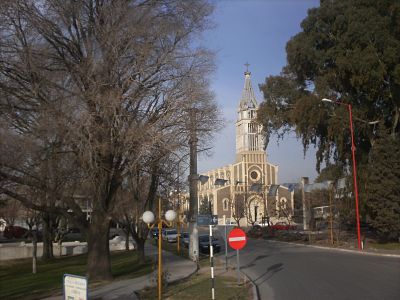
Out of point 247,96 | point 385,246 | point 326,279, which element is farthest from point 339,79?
point 247,96

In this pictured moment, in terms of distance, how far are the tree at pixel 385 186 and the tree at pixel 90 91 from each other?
55.7 ft

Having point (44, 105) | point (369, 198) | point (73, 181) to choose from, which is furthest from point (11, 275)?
point (369, 198)

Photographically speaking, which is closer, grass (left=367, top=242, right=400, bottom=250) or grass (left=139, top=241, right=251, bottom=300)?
grass (left=139, top=241, right=251, bottom=300)

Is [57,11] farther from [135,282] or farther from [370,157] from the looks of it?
[370,157]

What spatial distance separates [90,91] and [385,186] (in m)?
20.8

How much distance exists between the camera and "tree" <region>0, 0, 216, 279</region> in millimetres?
16750

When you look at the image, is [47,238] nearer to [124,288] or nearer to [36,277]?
[36,277]

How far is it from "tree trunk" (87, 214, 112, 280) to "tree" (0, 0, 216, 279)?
0.04 m

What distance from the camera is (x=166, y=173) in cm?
2250

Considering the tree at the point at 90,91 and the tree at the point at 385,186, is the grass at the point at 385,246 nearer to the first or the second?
the tree at the point at 385,186

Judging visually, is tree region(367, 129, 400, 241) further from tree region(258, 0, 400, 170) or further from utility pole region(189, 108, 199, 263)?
utility pole region(189, 108, 199, 263)

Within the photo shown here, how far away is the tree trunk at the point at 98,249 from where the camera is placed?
19.4 m

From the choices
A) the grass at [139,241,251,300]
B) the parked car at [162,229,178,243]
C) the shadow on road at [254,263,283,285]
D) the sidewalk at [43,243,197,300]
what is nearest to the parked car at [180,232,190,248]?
the parked car at [162,229,178,243]

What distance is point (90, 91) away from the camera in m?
17.1
